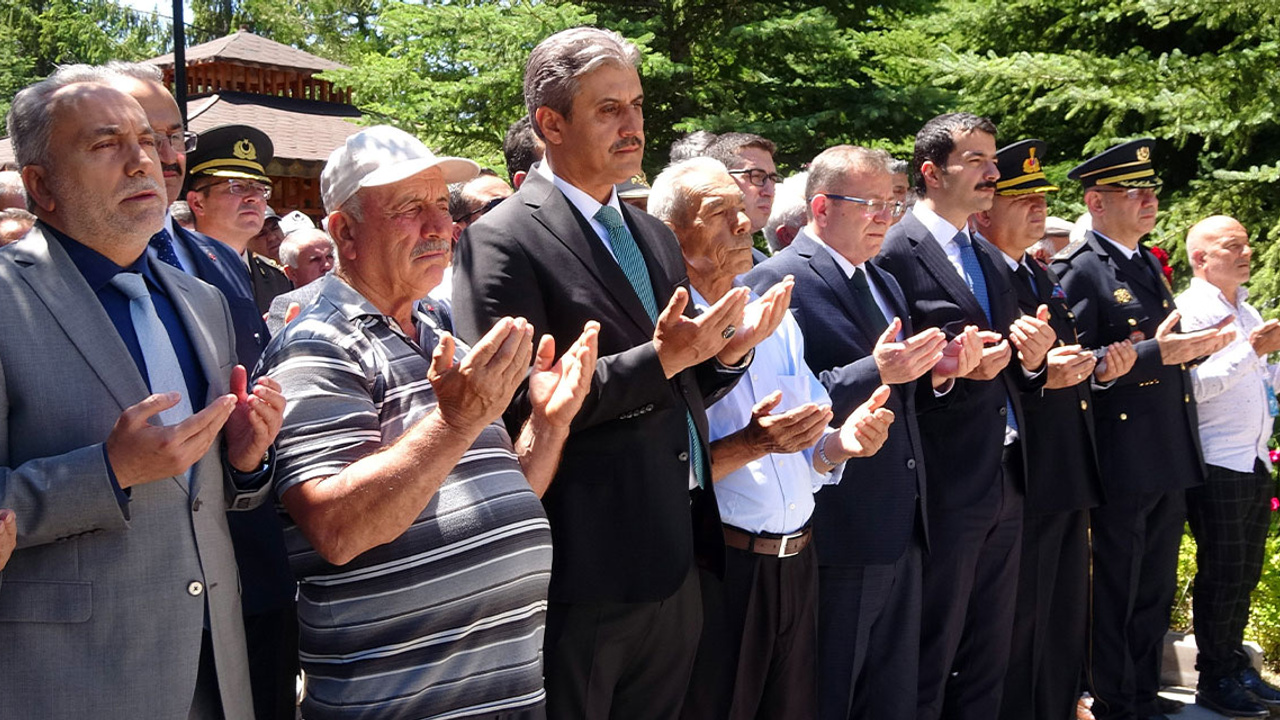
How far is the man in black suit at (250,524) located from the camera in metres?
3.05

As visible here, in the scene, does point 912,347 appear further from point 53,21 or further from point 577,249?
point 53,21

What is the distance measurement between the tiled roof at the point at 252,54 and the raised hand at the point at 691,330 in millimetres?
18866

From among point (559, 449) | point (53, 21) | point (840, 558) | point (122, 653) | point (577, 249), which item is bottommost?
point (840, 558)

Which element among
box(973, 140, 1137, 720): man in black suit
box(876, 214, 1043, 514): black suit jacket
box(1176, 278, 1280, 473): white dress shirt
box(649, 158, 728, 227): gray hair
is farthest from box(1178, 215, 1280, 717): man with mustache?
box(649, 158, 728, 227): gray hair

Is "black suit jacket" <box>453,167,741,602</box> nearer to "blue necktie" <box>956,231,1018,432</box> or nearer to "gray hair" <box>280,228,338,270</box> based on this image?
"blue necktie" <box>956,231,1018,432</box>

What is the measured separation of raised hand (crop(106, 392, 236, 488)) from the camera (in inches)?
89.3

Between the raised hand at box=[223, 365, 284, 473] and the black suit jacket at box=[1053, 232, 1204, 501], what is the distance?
13.8ft

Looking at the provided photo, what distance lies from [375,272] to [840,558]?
209 centimetres

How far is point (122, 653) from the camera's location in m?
2.36

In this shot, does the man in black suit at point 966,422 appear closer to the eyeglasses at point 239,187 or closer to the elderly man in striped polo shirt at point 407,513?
the elderly man in striped polo shirt at point 407,513

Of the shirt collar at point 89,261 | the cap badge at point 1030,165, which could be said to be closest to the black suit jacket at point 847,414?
the cap badge at point 1030,165

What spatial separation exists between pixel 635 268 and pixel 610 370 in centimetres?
50

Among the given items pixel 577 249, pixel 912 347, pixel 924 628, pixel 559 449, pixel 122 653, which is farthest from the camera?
pixel 924 628

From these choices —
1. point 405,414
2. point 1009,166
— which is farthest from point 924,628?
point 405,414
